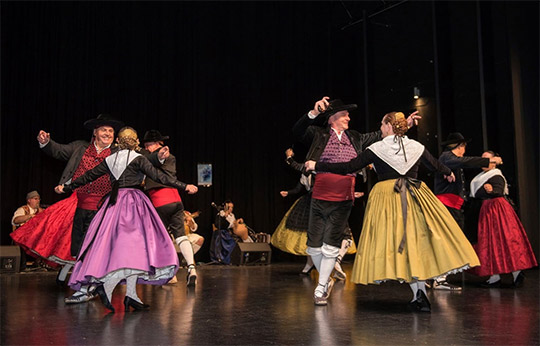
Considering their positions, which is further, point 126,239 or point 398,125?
point 398,125

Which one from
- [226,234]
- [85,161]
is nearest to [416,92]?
[226,234]

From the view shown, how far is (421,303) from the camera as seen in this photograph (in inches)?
137

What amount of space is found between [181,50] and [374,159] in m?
6.61

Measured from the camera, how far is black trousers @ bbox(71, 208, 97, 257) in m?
4.33

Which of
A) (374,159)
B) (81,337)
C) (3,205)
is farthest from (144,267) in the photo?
(3,205)

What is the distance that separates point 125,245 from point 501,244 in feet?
12.0

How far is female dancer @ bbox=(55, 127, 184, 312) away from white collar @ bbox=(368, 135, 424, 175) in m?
1.55

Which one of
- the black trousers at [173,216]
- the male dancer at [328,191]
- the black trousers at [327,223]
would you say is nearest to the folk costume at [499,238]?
the male dancer at [328,191]

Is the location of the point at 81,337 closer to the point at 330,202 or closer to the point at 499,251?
the point at 330,202

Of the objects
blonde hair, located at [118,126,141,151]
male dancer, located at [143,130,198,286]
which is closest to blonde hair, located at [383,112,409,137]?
blonde hair, located at [118,126,141,151]

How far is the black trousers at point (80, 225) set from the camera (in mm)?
4328

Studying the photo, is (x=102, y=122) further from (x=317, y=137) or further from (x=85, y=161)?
(x=317, y=137)

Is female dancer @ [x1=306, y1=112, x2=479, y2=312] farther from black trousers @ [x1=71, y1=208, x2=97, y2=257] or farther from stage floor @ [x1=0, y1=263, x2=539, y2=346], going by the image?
black trousers @ [x1=71, y1=208, x2=97, y2=257]

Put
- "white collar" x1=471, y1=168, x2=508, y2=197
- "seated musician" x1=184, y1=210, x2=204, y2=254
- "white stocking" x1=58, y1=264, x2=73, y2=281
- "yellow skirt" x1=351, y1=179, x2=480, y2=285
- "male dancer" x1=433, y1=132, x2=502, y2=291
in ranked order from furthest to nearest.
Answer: "seated musician" x1=184, y1=210, x2=204, y2=254 → "white collar" x1=471, y1=168, x2=508, y2=197 → "male dancer" x1=433, y1=132, x2=502, y2=291 → "white stocking" x1=58, y1=264, x2=73, y2=281 → "yellow skirt" x1=351, y1=179, x2=480, y2=285
